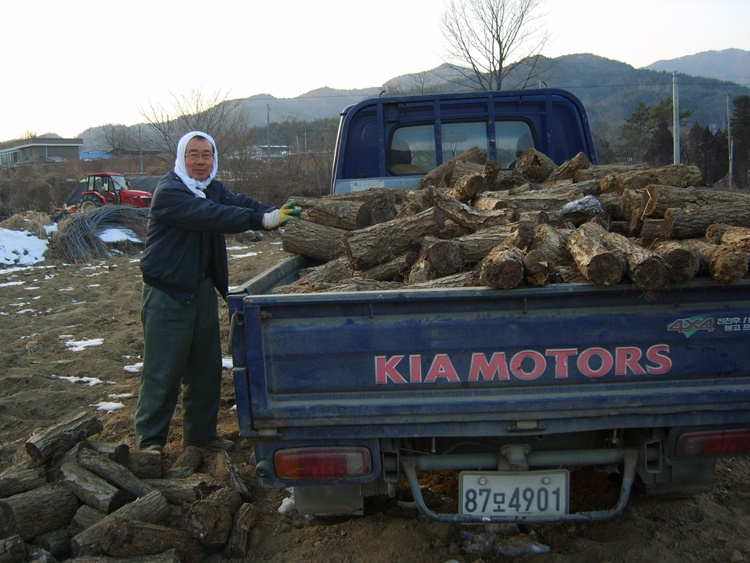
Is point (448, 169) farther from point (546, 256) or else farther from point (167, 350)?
point (167, 350)

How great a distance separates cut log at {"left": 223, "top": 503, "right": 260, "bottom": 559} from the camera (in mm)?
2877

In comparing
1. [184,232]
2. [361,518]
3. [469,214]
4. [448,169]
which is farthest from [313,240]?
[361,518]

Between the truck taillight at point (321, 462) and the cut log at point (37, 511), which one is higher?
the truck taillight at point (321, 462)

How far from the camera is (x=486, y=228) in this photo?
3.57 meters

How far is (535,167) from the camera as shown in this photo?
505cm

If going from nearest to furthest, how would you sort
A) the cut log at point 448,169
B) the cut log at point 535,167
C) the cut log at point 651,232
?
1. the cut log at point 651,232
2. the cut log at point 535,167
3. the cut log at point 448,169

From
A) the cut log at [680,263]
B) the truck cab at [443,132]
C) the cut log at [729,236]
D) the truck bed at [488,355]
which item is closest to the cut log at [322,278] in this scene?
the truck bed at [488,355]

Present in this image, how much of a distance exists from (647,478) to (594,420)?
0.50m

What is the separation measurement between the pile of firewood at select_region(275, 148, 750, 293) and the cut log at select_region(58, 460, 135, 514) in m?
1.27

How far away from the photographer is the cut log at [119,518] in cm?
269

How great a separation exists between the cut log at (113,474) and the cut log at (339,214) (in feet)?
6.72

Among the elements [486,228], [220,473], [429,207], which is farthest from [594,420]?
[220,473]

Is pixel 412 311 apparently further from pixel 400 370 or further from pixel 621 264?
pixel 621 264

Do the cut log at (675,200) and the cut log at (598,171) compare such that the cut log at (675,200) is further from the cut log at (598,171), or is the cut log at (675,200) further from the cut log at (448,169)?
the cut log at (448,169)
